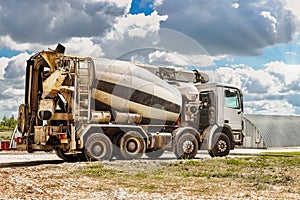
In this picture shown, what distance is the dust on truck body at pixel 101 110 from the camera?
707 inches

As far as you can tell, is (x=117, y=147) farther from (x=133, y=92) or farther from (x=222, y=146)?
(x=222, y=146)

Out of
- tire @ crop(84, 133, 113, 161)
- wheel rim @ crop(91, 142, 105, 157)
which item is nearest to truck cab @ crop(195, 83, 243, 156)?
tire @ crop(84, 133, 113, 161)

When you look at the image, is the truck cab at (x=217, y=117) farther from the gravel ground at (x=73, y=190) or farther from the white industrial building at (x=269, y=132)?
the white industrial building at (x=269, y=132)

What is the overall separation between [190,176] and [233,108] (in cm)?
1026

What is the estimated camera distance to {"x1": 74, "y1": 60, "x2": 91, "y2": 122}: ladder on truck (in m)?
18.1

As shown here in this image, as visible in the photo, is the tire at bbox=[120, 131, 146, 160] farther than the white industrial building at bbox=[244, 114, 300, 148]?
No

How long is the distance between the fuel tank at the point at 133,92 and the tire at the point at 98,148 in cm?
129

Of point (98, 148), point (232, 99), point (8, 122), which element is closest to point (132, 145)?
point (98, 148)

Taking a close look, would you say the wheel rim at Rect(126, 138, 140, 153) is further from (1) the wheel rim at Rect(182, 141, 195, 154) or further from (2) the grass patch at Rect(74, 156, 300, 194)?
(1) the wheel rim at Rect(182, 141, 195, 154)

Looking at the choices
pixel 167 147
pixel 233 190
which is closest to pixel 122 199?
pixel 233 190

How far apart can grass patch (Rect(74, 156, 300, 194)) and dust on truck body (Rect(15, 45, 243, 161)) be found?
2.12m

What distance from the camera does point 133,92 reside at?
19188 mm

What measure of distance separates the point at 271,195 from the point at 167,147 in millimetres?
10576

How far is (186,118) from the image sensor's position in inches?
855
